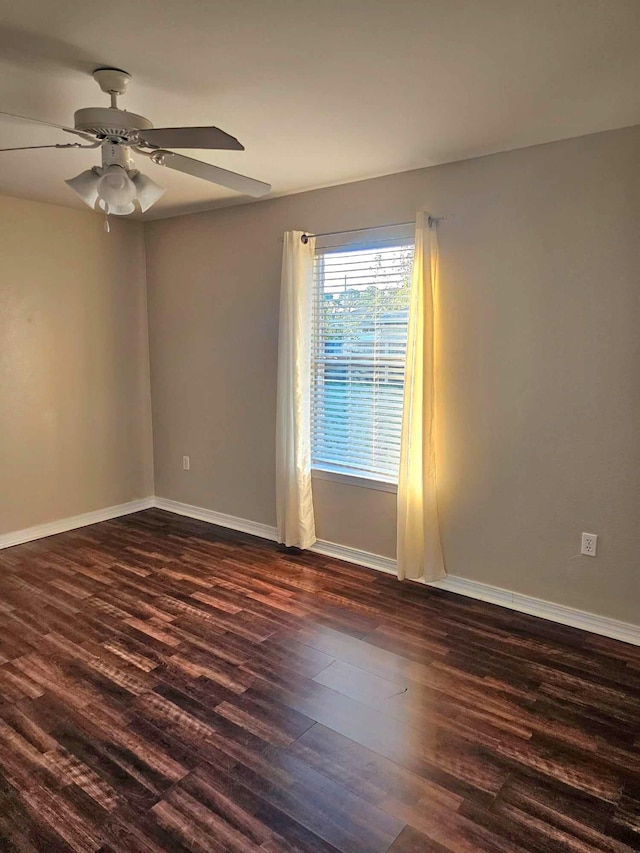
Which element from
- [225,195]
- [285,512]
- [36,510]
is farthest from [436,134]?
[36,510]

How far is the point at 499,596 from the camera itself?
3.10m

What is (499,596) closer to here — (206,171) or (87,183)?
(206,171)

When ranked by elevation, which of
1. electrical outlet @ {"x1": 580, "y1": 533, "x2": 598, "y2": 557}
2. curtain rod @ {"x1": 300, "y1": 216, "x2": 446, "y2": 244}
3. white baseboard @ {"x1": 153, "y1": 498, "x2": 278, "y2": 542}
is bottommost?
white baseboard @ {"x1": 153, "y1": 498, "x2": 278, "y2": 542}

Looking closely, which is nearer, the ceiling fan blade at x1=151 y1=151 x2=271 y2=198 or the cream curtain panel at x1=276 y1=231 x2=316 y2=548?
the ceiling fan blade at x1=151 y1=151 x2=271 y2=198

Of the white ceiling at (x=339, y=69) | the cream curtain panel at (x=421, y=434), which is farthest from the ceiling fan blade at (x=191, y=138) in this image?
the cream curtain panel at (x=421, y=434)

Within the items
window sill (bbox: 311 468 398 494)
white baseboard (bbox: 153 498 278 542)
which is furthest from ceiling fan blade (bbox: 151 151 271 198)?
white baseboard (bbox: 153 498 278 542)

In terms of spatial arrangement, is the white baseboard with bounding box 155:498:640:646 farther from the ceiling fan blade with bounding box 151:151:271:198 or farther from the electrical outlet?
the ceiling fan blade with bounding box 151:151:271:198

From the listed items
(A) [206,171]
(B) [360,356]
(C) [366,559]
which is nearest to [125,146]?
(A) [206,171]

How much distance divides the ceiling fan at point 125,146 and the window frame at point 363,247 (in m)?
1.07

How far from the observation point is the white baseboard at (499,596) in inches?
108

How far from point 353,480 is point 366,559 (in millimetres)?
524

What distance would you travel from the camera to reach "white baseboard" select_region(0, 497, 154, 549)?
4000 mm

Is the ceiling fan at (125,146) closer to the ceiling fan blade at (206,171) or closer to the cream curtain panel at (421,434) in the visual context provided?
the ceiling fan blade at (206,171)

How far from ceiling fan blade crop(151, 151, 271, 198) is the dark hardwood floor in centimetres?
211
